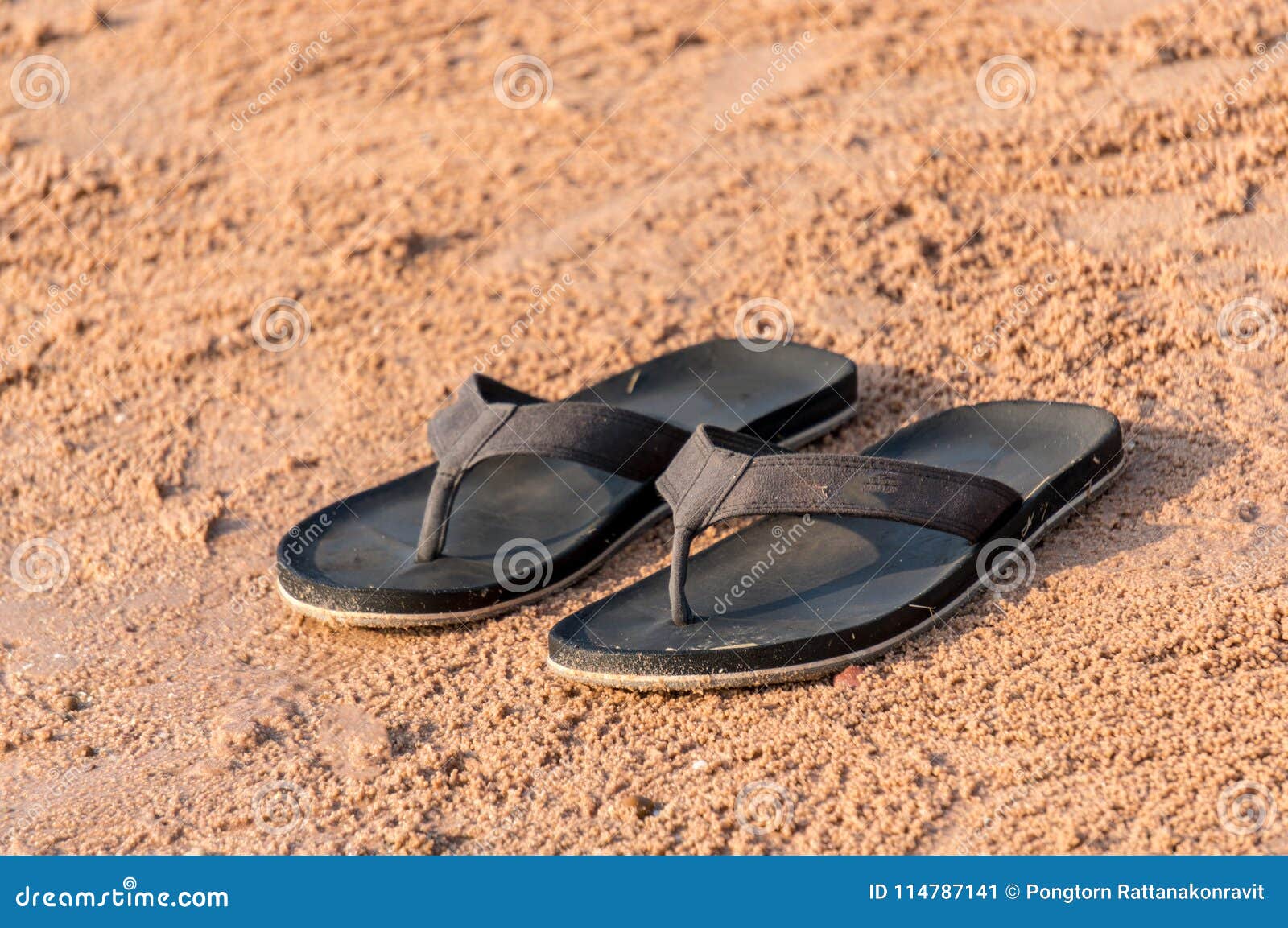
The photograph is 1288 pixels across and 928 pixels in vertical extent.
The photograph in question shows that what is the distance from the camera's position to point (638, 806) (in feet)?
6.75

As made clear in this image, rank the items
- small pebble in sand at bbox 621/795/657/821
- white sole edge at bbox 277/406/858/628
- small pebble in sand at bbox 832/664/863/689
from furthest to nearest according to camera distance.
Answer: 1. white sole edge at bbox 277/406/858/628
2. small pebble in sand at bbox 832/664/863/689
3. small pebble in sand at bbox 621/795/657/821

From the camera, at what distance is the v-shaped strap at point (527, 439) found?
2.66 metres

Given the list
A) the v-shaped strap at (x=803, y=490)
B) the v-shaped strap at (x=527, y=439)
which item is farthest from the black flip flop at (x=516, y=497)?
the v-shaped strap at (x=803, y=490)

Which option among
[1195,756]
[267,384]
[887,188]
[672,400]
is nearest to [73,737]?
[267,384]

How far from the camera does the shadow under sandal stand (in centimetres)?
229

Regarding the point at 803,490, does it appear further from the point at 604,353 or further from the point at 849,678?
the point at 604,353

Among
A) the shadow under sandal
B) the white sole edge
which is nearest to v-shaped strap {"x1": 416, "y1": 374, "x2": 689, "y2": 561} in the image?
the white sole edge

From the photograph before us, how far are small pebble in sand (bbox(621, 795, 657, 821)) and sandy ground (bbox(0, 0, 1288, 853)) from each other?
0.9 inches

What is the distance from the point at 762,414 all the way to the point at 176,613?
4.72ft

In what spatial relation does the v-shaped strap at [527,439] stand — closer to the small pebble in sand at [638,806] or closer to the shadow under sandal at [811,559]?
the shadow under sandal at [811,559]

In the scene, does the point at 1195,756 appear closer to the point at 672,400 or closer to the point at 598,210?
the point at 672,400

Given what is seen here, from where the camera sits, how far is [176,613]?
2850mm

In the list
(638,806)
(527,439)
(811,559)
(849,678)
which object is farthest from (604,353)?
(638,806)

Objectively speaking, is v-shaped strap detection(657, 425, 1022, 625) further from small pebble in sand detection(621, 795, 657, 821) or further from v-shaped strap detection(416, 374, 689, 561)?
small pebble in sand detection(621, 795, 657, 821)
